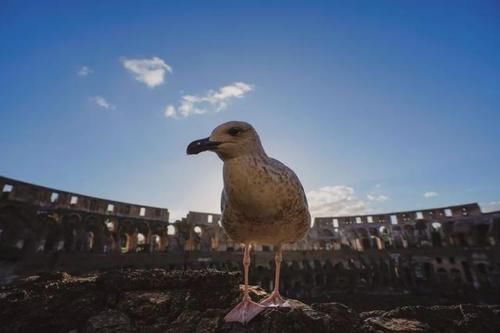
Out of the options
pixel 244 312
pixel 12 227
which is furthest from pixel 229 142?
pixel 12 227

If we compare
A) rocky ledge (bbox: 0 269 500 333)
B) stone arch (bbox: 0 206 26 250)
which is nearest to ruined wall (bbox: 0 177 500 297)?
stone arch (bbox: 0 206 26 250)

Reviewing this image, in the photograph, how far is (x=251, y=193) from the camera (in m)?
2.31

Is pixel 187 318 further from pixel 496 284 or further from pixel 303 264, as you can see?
pixel 496 284

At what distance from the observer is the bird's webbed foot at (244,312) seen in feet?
7.23

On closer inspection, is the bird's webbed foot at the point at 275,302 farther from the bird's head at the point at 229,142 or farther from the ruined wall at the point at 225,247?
the ruined wall at the point at 225,247

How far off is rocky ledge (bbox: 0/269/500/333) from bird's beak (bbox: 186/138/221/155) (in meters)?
1.58

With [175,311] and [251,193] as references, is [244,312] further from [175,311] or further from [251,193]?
[251,193]

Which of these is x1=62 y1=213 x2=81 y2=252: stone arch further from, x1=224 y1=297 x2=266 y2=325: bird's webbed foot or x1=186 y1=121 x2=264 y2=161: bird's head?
x1=186 y1=121 x2=264 y2=161: bird's head

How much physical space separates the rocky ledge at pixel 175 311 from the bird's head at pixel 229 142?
1.58 metres

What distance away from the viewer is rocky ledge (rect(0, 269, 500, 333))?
2.23 meters

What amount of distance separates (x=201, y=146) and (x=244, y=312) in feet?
5.56

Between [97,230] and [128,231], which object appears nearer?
[97,230]

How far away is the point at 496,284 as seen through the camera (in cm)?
2511

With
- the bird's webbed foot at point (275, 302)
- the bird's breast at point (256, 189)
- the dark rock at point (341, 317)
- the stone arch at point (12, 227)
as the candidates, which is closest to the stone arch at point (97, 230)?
the stone arch at point (12, 227)
